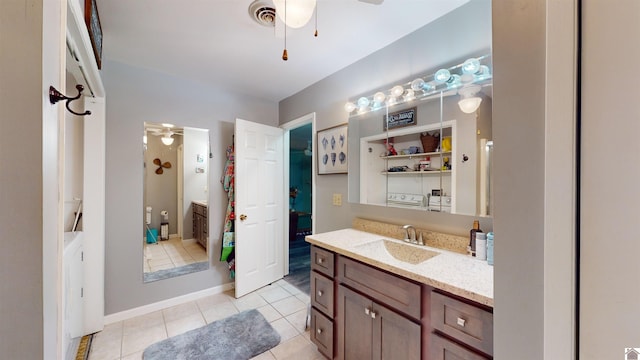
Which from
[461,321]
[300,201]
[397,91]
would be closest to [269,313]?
[461,321]

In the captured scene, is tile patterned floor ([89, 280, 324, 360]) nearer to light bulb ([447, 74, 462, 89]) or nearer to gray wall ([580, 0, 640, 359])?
gray wall ([580, 0, 640, 359])

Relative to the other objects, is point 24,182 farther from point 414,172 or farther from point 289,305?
point 289,305

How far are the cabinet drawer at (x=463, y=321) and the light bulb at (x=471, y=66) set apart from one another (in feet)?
4.22

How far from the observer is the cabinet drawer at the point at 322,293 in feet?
5.43

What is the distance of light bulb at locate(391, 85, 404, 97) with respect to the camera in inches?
71.9

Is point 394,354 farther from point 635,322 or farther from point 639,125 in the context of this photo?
point 639,125

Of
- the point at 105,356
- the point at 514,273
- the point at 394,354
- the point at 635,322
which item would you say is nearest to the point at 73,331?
the point at 105,356

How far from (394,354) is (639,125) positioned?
53.5 inches

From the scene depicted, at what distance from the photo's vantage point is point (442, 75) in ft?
5.08

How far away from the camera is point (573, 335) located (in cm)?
45

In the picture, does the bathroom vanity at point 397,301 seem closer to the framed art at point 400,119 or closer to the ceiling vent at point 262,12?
the framed art at point 400,119

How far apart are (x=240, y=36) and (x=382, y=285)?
2.04 m

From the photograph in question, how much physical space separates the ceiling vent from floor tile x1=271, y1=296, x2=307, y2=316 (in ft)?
8.42

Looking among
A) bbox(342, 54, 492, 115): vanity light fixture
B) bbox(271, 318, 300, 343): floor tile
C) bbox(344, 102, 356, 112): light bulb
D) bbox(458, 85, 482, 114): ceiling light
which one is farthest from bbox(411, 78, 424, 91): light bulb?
bbox(271, 318, 300, 343): floor tile
